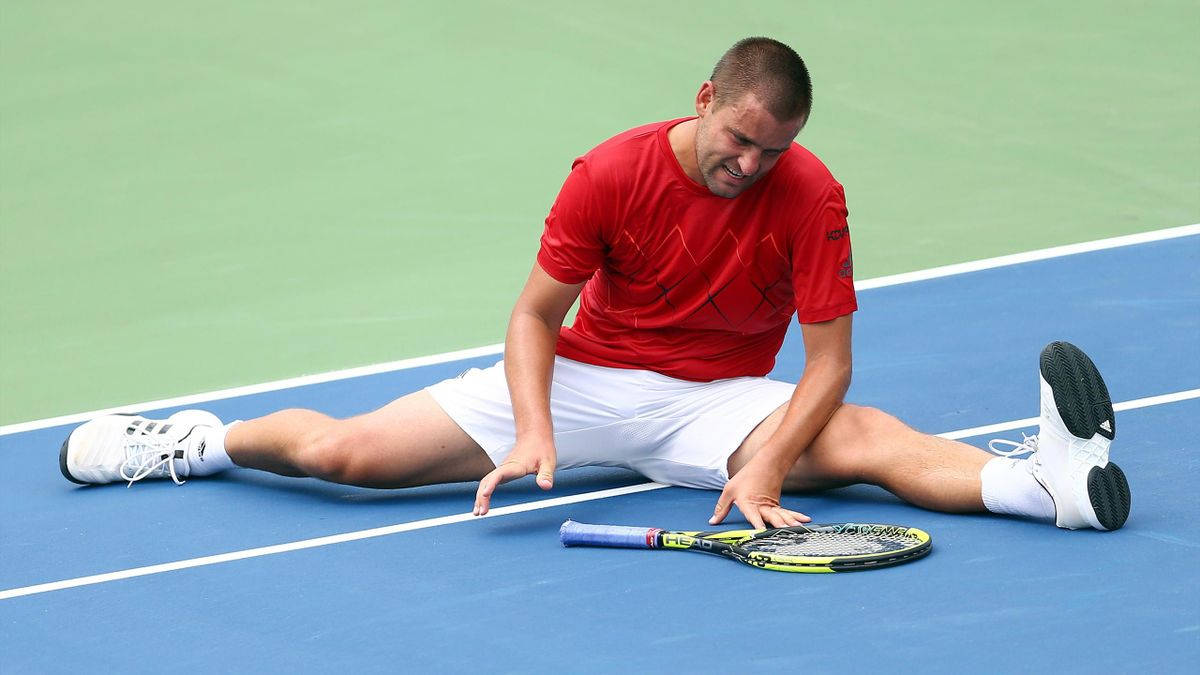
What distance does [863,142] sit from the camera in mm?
8602

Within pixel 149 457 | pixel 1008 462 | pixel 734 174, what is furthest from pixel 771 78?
pixel 149 457

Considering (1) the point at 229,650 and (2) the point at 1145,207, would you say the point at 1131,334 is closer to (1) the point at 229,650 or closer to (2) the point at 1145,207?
(2) the point at 1145,207

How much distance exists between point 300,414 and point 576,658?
1646mm

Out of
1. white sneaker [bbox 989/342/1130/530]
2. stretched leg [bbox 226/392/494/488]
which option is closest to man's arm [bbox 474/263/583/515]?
stretched leg [bbox 226/392/494/488]

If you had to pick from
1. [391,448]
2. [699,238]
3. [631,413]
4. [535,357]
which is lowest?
[391,448]

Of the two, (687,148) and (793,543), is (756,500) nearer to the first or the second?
(793,543)

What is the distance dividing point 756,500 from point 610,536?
0.39 m

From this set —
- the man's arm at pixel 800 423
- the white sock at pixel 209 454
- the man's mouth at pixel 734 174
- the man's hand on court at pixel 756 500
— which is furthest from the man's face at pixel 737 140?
the white sock at pixel 209 454

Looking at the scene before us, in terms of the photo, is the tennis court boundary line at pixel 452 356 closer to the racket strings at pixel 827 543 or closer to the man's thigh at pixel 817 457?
the man's thigh at pixel 817 457

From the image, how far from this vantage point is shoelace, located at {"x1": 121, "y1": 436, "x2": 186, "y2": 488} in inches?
206

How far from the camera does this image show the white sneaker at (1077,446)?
→ 157 inches

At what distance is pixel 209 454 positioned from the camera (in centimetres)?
518

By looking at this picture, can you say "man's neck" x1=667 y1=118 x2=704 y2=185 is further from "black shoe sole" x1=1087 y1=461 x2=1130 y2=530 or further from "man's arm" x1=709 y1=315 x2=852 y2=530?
"black shoe sole" x1=1087 y1=461 x2=1130 y2=530

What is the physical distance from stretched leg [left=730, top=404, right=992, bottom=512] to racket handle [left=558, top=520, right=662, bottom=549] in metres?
0.45
